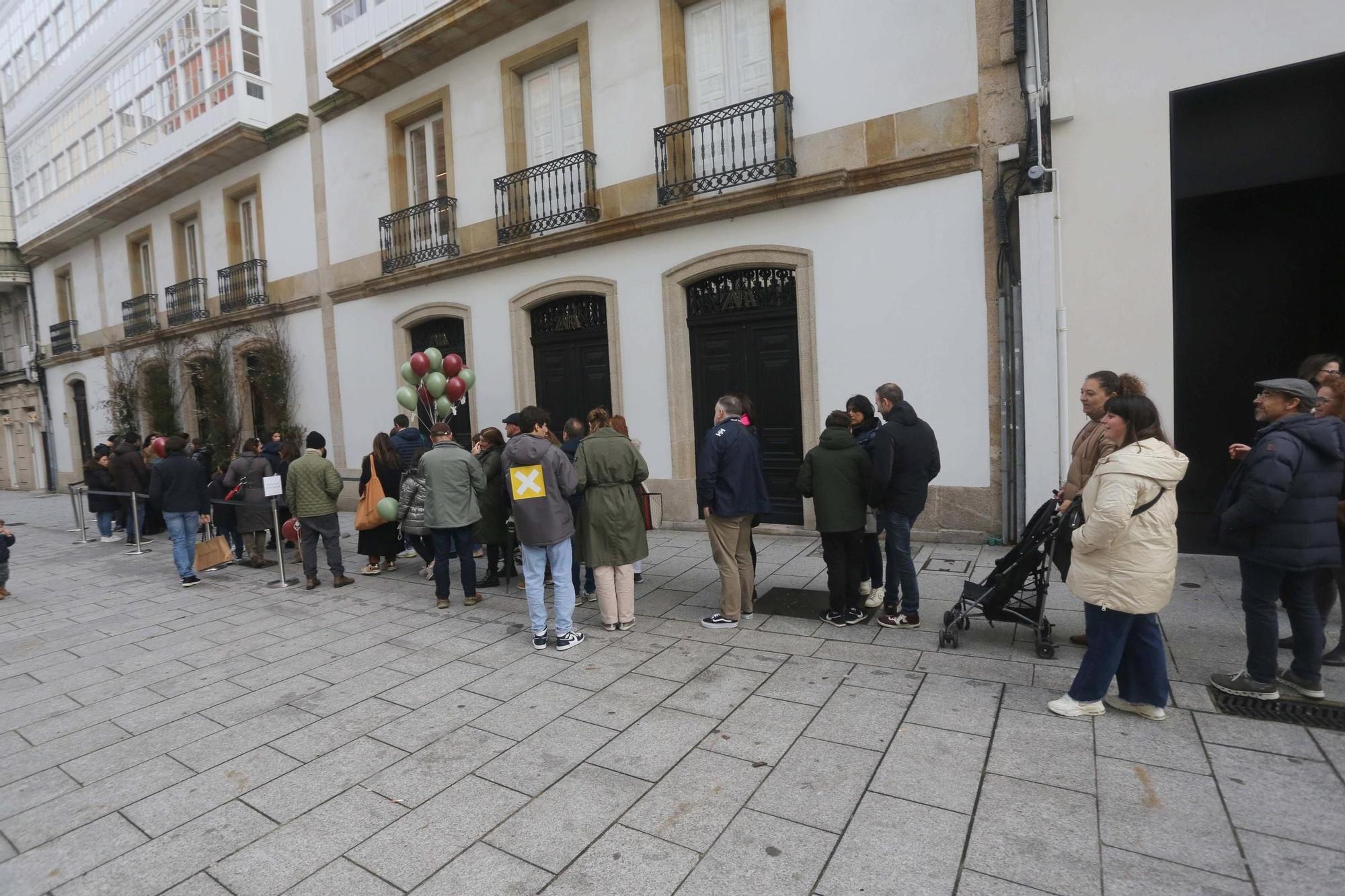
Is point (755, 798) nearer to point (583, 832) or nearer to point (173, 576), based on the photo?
point (583, 832)

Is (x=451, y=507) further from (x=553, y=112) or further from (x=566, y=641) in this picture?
(x=553, y=112)

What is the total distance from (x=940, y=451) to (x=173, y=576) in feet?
30.4

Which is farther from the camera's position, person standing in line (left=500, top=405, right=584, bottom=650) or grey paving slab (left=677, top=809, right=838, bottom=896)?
person standing in line (left=500, top=405, right=584, bottom=650)

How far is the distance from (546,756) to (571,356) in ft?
25.1

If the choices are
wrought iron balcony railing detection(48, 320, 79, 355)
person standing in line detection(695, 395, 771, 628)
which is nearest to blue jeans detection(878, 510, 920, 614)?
person standing in line detection(695, 395, 771, 628)

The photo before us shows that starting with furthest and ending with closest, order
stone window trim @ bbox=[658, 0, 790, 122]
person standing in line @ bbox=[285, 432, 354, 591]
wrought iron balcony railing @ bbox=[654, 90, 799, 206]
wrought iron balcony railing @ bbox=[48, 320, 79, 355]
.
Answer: wrought iron balcony railing @ bbox=[48, 320, 79, 355], stone window trim @ bbox=[658, 0, 790, 122], wrought iron balcony railing @ bbox=[654, 90, 799, 206], person standing in line @ bbox=[285, 432, 354, 591]

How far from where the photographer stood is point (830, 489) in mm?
5223

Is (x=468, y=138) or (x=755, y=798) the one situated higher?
(x=468, y=138)

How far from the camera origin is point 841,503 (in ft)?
17.1

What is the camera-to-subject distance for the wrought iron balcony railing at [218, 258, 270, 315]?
572 inches

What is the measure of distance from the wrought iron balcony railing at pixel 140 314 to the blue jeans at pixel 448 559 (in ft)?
50.4

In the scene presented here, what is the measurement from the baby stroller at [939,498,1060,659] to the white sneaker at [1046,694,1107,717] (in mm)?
821

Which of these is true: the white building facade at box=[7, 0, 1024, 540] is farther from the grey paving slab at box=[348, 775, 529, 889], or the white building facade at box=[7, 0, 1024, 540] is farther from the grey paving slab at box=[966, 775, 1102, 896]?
the grey paving slab at box=[348, 775, 529, 889]

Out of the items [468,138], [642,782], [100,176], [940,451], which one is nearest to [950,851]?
[642,782]
